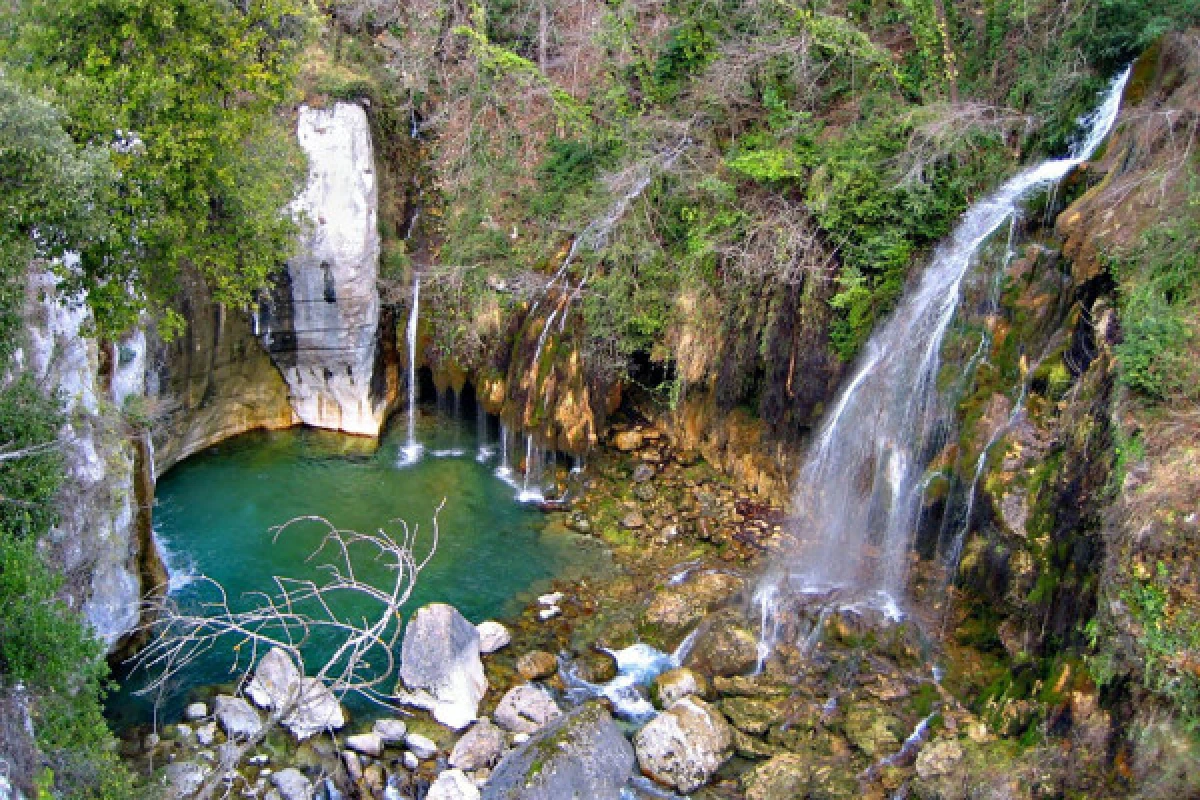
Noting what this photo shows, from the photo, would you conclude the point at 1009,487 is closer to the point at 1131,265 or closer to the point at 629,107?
the point at 1131,265

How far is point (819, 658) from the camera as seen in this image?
11.5m

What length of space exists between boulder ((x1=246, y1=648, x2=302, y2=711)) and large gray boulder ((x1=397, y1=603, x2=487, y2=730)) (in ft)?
4.46

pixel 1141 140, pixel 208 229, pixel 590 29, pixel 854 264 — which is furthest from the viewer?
pixel 590 29

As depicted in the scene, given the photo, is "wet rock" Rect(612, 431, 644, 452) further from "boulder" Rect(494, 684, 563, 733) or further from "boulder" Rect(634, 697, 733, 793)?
"boulder" Rect(634, 697, 733, 793)

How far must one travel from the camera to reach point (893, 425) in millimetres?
12297

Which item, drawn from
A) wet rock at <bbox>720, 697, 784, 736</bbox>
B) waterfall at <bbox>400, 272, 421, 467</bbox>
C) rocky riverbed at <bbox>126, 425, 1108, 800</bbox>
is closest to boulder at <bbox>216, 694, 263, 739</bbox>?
rocky riverbed at <bbox>126, 425, 1108, 800</bbox>

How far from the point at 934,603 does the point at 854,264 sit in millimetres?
4838

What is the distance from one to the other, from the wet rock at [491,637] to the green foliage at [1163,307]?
8.06 metres

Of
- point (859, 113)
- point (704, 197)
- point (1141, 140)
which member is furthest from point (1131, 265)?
point (704, 197)

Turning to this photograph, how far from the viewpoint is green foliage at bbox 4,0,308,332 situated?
9648mm

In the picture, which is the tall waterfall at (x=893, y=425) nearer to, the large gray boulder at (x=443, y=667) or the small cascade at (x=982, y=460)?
the small cascade at (x=982, y=460)

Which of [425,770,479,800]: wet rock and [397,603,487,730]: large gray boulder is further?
[397,603,487,730]: large gray boulder

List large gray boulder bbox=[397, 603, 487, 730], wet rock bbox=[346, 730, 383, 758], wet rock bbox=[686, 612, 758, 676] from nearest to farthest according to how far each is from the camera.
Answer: wet rock bbox=[346, 730, 383, 758] < large gray boulder bbox=[397, 603, 487, 730] < wet rock bbox=[686, 612, 758, 676]

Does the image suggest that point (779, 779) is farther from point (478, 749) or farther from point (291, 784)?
point (291, 784)
